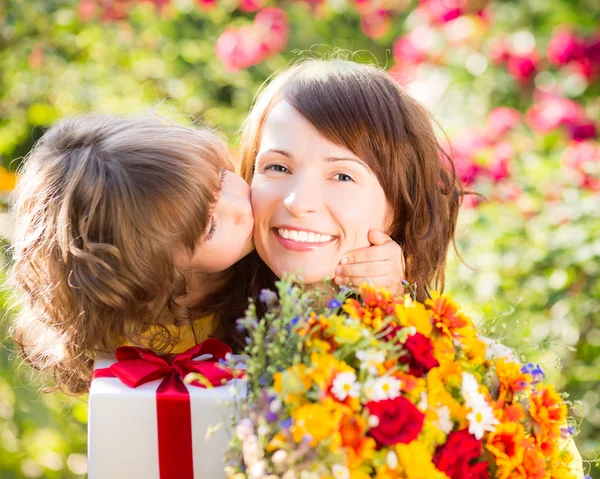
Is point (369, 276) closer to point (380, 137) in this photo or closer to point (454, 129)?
point (380, 137)

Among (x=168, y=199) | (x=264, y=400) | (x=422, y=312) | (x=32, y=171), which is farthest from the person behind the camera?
(x=32, y=171)

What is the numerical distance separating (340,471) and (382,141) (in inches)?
40.1

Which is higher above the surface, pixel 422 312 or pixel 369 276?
pixel 422 312

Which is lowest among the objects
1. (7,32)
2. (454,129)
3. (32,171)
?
(454,129)

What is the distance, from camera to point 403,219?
6.95 ft

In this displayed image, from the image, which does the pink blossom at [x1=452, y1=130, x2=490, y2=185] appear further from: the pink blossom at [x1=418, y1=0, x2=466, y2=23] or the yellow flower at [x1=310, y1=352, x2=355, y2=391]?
the yellow flower at [x1=310, y1=352, x2=355, y2=391]

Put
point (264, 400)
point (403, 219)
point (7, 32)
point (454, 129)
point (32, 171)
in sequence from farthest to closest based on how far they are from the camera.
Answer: point (454, 129) < point (7, 32) < point (403, 219) < point (32, 171) < point (264, 400)

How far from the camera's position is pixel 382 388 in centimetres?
125

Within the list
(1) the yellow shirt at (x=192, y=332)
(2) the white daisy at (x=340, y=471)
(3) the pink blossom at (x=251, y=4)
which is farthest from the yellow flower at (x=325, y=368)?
(3) the pink blossom at (x=251, y=4)

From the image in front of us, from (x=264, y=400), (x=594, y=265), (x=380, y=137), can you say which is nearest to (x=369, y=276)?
(x=380, y=137)

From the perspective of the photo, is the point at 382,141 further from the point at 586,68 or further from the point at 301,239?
the point at 586,68

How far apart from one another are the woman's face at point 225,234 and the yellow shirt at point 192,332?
0.21 meters

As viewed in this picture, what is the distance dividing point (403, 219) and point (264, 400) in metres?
1.00

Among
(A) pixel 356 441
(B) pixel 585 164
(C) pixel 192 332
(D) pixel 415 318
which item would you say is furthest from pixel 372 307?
(B) pixel 585 164
